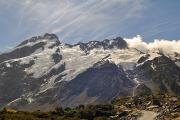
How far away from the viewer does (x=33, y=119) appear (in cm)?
17575

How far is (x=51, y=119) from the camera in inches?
7736

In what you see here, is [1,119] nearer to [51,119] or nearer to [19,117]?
[19,117]

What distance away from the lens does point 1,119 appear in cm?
16800

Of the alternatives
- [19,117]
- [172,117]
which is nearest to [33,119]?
[19,117]

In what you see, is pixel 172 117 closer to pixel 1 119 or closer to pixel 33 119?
pixel 33 119

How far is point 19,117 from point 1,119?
8219 mm

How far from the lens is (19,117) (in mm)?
173875

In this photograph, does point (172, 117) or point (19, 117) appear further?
point (172, 117)

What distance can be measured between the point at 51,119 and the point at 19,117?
25152 millimetres

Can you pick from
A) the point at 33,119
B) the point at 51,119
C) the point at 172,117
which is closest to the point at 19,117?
the point at 33,119

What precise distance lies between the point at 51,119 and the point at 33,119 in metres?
21.6

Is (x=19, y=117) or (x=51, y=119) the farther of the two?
(x=51, y=119)

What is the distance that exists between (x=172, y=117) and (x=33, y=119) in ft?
205

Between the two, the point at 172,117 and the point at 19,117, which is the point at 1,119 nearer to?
the point at 19,117
